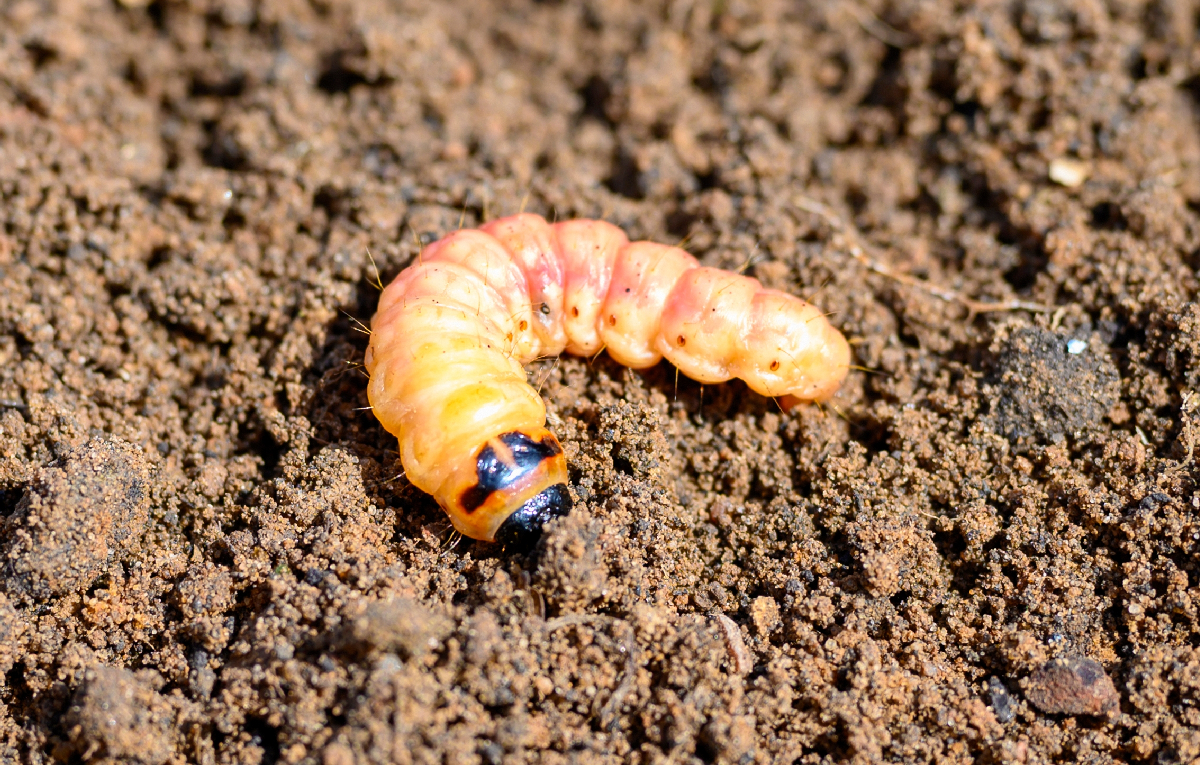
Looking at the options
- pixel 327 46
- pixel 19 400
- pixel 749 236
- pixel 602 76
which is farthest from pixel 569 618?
pixel 327 46

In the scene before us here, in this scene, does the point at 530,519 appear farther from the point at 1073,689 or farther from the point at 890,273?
the point at 890,273

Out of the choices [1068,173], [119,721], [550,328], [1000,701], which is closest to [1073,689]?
[1000,701]

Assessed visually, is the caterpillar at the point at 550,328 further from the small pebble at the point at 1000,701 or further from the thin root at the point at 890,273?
the small pebble at the point at 1000,701

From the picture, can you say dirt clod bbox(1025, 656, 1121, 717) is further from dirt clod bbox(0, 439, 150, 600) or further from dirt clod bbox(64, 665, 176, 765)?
dirt clod bbox(0, 439, 150, 600)

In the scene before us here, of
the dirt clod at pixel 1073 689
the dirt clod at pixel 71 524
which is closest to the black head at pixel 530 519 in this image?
the dirt clod at pixel 71 524

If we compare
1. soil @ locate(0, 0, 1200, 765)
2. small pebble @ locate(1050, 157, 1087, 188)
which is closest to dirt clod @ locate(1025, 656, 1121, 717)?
soil @ locate(0, 0, 1200, 765)
